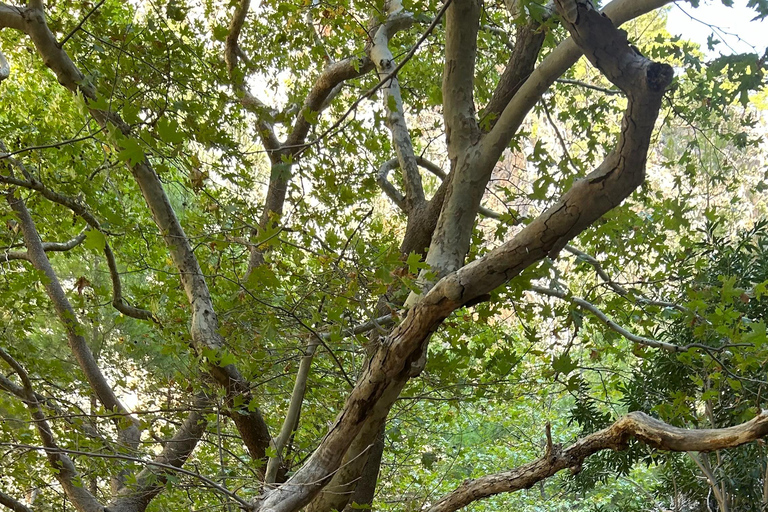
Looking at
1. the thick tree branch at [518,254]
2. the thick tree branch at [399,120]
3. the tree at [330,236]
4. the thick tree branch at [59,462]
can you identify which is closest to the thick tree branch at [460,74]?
the tree at [330,236]

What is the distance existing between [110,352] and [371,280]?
17.1 ft

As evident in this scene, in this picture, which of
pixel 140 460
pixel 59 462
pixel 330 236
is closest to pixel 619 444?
Result: pixel 330 236

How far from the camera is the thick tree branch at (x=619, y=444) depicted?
5.78ft

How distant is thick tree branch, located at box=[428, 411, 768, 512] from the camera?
1.76 metres

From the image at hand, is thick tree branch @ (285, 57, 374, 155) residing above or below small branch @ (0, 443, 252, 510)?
above

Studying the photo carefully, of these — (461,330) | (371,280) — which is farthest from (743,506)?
(371,280)

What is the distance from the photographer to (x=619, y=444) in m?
2.08

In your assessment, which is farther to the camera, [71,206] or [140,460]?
[71,206]

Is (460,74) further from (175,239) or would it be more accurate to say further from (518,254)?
(175,239)

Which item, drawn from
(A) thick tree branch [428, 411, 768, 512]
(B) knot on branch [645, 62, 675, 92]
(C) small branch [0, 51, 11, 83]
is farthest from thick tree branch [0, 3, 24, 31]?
(A) thick tree branch [428, 411, 768, 512]

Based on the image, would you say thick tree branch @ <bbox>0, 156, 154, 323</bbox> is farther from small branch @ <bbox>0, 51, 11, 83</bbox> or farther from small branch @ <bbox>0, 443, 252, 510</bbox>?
small branch @ <bbox>0, 443, 252, 510</bbox>

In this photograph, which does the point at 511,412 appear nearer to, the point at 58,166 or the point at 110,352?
the point at 110,352

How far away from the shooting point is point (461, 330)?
2922mm

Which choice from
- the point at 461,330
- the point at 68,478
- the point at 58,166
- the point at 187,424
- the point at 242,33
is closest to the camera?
the point at 461,330
